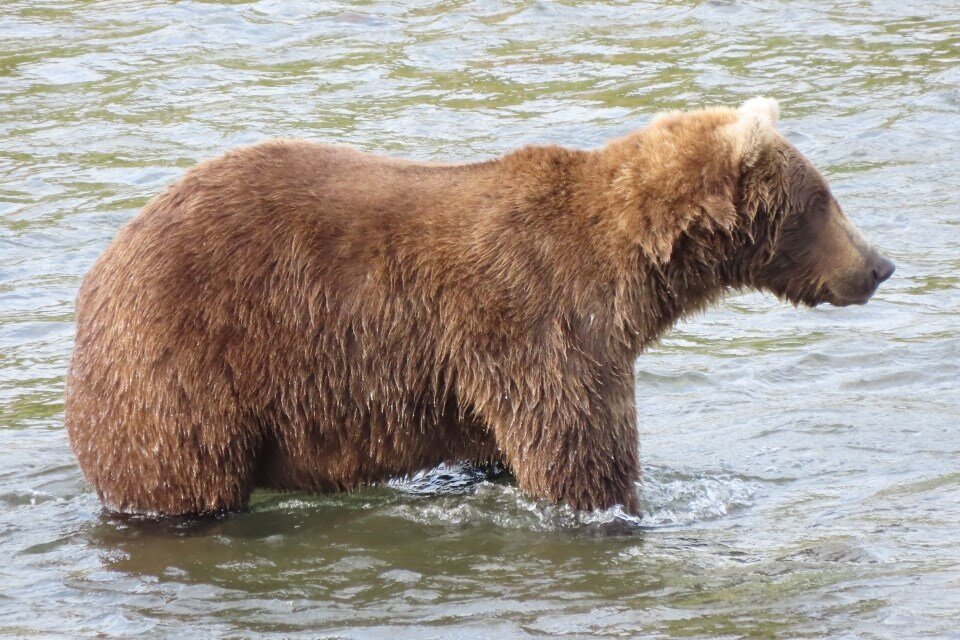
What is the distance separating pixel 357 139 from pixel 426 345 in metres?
7.25

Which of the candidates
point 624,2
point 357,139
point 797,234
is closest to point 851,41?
point 624,2

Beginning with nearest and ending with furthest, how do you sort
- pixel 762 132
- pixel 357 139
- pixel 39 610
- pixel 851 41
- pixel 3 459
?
pixel 39 610
pixel 762 132
pixel 3 459
pixel 357 139
pixel 851 41

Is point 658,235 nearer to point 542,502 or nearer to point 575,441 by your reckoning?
point 575,441

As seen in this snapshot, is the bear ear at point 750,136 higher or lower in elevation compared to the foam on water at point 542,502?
higher

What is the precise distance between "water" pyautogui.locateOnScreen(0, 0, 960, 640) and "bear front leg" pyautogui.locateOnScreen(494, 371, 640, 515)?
163 millimetres

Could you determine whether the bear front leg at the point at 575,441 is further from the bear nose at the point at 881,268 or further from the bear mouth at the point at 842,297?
the bear nose at the point at 881,268

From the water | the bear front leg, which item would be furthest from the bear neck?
the water

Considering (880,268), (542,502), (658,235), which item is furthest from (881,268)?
(542,502)

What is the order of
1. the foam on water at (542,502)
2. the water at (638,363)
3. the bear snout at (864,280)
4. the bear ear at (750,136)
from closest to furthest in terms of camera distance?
the water at (638,363), the bear ear at (750,136), the foam on water at (542,502), the bear snout at (864,280)

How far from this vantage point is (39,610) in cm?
616

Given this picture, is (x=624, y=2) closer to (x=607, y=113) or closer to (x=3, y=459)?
(x=607, y=113)

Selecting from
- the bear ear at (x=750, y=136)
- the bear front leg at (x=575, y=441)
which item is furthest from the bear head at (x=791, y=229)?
the bear front leg at (x=575, y=441)

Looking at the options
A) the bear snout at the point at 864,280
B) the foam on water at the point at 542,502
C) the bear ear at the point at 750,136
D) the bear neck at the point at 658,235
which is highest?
the bear ear at the point at 750,136

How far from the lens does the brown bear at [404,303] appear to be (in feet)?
21.9
